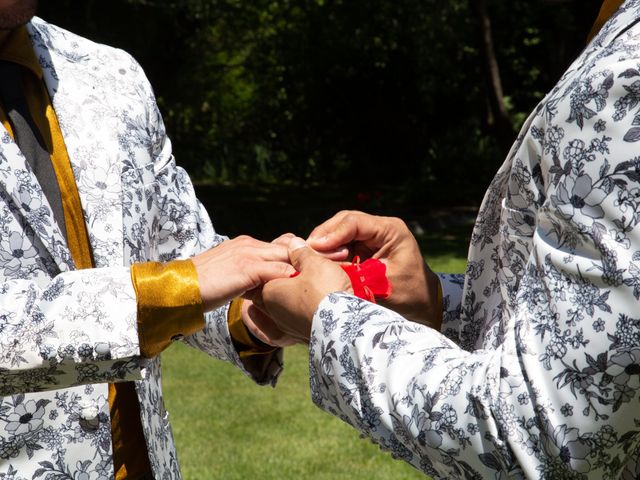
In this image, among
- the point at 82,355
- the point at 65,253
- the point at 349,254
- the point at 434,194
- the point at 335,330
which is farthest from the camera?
the point at 434,194

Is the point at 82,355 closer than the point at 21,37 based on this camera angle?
Yes

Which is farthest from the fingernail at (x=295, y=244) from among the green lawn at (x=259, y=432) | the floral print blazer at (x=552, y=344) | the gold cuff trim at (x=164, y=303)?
the green lawn at (x=259, y=432)

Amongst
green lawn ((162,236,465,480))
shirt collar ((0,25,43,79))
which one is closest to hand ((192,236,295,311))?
shirt collar ((0,25,43,79))

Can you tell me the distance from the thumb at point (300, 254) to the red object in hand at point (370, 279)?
0.03m

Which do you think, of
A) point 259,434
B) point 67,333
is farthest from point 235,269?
point 259,434

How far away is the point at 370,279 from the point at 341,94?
682 inches

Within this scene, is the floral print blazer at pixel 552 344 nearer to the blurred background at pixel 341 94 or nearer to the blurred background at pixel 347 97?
the blurred background at pixel 341 94

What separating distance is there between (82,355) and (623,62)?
1.38 metres

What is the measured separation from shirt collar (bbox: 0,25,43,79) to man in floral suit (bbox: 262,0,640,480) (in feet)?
4.04

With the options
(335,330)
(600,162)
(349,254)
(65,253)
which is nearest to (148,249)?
(65,253)

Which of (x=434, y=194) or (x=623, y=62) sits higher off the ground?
(x=623, y=62)

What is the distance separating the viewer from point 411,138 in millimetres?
20109

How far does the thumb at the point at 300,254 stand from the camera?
8.45ft

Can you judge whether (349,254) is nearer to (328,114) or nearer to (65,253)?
(65,253)
